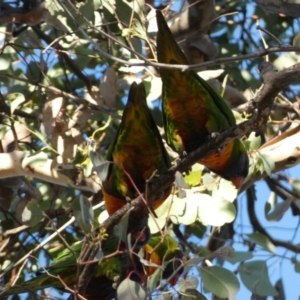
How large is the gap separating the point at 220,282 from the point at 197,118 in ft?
2.50

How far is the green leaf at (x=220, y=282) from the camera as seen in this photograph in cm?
220

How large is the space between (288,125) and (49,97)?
107 centimetres

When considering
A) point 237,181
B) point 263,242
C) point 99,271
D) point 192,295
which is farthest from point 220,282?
point 99,271

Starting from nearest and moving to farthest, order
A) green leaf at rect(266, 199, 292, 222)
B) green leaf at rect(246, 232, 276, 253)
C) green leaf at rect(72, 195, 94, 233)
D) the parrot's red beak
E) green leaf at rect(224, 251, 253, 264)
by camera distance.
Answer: green leaf at rect(72, 195, 94, 233)
green leaf at rect(224, 251, 253, 264)
green leaf at rect(246, 232, 276, 253)
green leaf at rect(266, 199, 292, 222)
the parrot's red beak

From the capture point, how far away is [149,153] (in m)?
2.67

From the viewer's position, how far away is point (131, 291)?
1.97 m

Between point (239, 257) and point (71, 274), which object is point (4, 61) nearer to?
point (71, 274)

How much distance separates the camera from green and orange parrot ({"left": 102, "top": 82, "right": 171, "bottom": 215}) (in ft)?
8.55

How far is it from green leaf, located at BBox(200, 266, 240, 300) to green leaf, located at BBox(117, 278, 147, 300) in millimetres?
298

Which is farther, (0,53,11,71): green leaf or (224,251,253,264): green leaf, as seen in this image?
(0,53,11,71): green leaf

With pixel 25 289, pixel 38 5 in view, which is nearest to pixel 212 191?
pixel 25 289

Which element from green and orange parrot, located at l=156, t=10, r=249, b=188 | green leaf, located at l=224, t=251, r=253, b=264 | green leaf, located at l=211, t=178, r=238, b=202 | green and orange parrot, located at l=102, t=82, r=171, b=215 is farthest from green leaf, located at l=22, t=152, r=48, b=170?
green leaf, located at l=224, t=251, r=253, b=264

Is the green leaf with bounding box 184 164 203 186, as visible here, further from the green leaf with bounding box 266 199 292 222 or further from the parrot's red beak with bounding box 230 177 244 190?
the green leaf with bounding box 266 199 292 222

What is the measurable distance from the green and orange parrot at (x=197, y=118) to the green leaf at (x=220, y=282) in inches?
22.6
